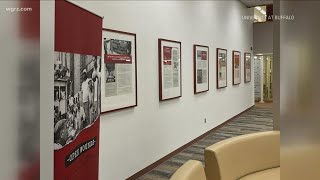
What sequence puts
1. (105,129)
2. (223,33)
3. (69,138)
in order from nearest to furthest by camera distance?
(69,138) < (105,129) < (223,33)

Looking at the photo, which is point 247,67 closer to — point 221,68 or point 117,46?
point 221,68

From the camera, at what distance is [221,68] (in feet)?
22.4

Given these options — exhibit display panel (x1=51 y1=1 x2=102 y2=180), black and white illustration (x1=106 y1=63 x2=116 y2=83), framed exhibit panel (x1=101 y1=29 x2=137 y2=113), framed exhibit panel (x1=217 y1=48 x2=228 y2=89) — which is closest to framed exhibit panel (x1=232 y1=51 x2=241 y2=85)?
framed exhibit panel (x1=217 y1=48 x2=228 y2=89)

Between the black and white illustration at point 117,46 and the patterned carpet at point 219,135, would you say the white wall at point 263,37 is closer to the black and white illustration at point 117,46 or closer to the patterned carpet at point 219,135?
the patterned carpet at point 219,135

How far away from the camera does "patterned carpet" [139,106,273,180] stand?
154 inches

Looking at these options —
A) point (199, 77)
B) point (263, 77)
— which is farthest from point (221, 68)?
point (263, 77)

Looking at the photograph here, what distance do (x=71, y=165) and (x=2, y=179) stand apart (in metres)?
0.59

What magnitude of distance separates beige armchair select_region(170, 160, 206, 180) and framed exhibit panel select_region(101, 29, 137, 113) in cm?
145

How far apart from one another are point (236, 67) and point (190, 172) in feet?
22.1

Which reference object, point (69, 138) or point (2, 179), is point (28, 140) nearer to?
point (2, 179)

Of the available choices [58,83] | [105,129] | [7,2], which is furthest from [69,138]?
[105,129]

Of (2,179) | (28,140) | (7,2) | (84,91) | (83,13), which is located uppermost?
(83,13)

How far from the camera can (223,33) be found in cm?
701

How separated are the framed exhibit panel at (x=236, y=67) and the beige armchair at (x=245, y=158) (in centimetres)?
494
